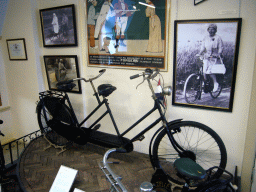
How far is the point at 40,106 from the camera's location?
3.34 m

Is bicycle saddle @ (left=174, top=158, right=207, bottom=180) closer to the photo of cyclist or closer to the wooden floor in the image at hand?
the wooden floor

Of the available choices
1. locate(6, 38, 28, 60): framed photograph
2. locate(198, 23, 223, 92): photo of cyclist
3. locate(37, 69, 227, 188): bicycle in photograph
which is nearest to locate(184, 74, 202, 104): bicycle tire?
locate(198, 23, 223, 92): photo of cyclist

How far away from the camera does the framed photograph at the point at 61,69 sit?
3.38 m

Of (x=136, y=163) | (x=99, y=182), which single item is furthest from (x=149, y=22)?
(x=99, y=182)

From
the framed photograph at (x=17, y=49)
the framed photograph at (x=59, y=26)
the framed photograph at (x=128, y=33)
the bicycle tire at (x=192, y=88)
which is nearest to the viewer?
the bicycle tire at (x=192, y=88)

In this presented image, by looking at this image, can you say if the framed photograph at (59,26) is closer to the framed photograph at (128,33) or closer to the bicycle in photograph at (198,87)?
the framed photograph at (128,33)

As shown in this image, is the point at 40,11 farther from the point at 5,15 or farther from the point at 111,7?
the point at 111,7

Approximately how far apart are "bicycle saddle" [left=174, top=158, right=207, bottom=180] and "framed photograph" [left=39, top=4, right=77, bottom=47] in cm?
253

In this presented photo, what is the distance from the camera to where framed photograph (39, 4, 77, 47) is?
3201mm

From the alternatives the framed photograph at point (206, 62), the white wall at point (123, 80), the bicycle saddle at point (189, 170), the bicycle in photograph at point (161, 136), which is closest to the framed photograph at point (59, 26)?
the white wall at point (123, 80)

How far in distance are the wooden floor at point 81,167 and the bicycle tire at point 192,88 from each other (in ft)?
3.49

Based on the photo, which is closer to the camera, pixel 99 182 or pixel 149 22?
pixel 99 182

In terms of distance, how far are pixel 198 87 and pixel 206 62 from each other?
0.32 metres

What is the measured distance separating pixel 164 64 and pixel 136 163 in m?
1.42
